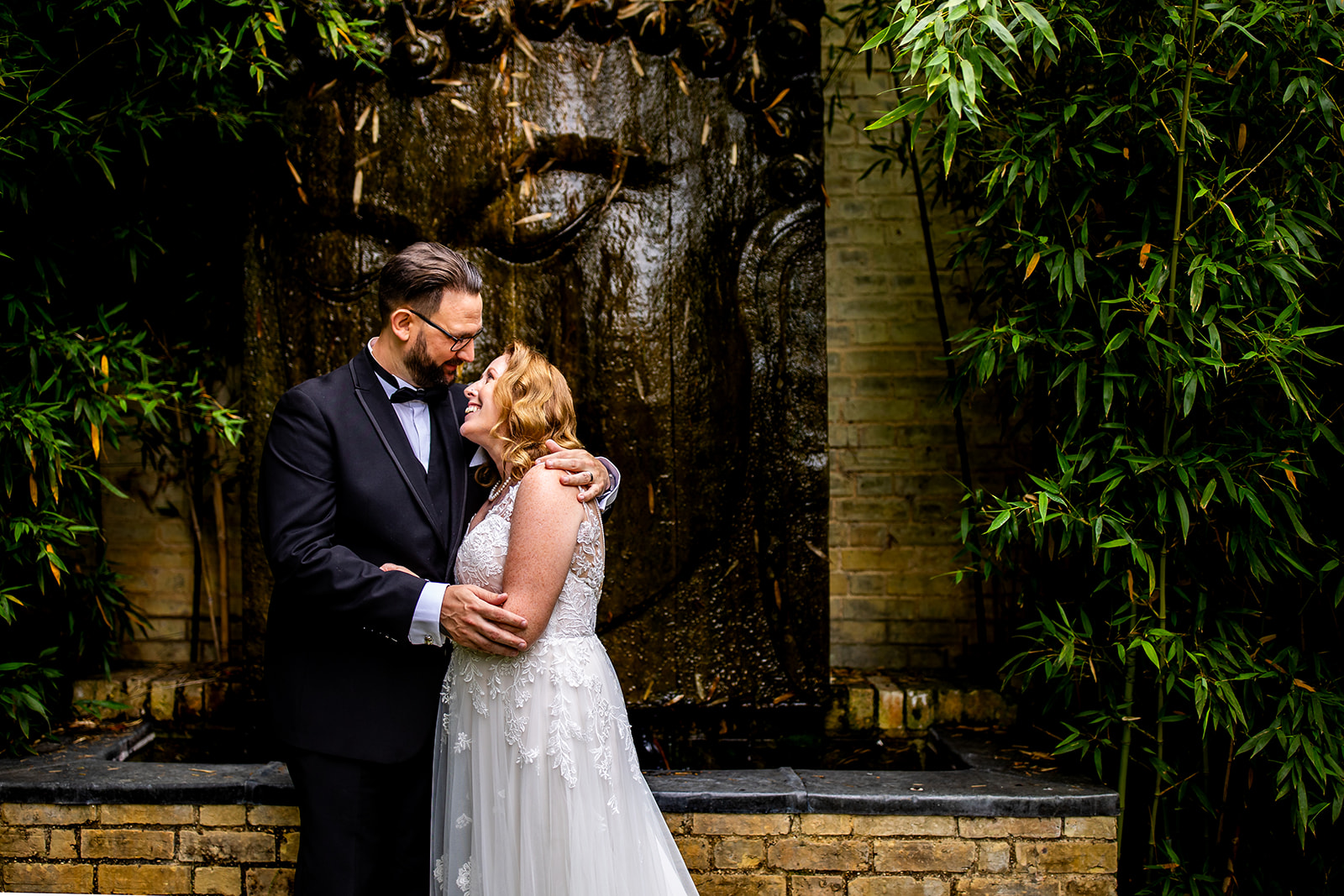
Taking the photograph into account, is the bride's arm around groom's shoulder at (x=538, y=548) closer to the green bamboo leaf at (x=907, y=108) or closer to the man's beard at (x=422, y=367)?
the man's beard at (x=422, y=367)

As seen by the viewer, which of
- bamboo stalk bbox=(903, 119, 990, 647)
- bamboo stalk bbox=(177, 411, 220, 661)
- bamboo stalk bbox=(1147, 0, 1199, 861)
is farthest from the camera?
bamboo stalk bbox=(177, 411, 220, 661)

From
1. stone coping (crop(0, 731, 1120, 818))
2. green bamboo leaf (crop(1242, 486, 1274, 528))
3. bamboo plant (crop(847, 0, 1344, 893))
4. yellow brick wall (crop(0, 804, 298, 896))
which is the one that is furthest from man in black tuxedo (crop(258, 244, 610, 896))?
green bamboo leaf (crop(1242, 486, 1274, 528))

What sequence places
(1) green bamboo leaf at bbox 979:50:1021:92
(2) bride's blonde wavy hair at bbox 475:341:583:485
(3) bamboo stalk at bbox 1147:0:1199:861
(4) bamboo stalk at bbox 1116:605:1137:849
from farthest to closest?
(4) bamboo stalk at bbox 1116:605:1137:849 → (3) bamboo stalk at bbox 1147:0:1199:861 → (1) green bamboo leaf at bbox 979:50:1021:92 → (2) bride's blonde wavy hair at bbox 475:341:583:485

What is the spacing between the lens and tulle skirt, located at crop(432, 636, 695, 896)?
2045mm

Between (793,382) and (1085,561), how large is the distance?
1.22 meters

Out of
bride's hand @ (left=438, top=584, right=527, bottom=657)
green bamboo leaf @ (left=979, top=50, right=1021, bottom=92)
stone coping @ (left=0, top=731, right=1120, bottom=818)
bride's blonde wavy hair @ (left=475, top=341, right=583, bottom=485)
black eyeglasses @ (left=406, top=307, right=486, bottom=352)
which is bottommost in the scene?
stone coping @ (left=0, top=731, right=1120, bottom=818)

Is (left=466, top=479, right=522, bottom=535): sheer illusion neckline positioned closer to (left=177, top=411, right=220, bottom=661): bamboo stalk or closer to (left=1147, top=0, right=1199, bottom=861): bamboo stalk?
(left=1147, top=0, right=1199, bottom=861): bamboo stalk

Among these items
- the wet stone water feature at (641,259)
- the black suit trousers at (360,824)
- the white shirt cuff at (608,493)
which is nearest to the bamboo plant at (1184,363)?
the wet stone water feature at (641,259)

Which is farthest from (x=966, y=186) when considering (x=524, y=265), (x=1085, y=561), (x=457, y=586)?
(x=457, y=586)

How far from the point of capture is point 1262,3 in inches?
90.0

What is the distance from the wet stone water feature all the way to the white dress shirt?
1063 millimetres

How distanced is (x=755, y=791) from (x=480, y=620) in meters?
1.14

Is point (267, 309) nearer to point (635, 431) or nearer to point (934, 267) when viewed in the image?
point (635, 431)

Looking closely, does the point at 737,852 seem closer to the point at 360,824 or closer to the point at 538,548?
the point at 360,824
